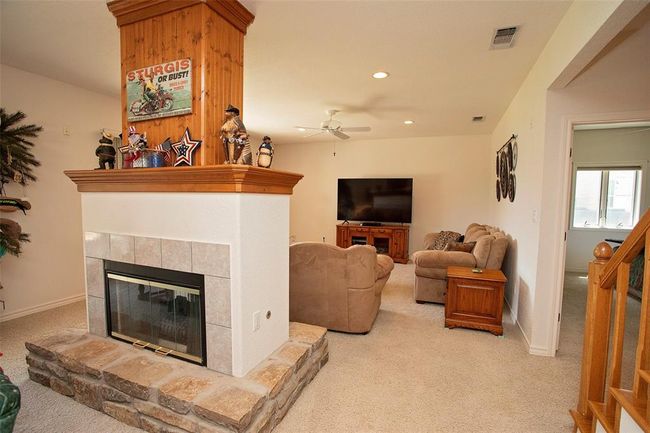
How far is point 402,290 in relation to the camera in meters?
4.59

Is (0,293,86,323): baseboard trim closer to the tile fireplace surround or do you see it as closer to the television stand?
the tile fireplace surround

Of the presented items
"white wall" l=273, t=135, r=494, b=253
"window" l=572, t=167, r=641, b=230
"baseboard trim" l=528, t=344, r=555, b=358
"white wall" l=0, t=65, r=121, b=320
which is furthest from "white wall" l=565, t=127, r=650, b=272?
"white wall" l=0, t=65, r=121, b=320

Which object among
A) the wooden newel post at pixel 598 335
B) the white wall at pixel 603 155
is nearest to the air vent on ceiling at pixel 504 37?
the wooden newel post at pixel 598 335

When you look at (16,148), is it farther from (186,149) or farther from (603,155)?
(603,155)

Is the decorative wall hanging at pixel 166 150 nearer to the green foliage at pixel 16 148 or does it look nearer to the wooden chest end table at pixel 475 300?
the green foliage at pixel 16 148

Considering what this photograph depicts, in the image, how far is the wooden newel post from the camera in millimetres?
1646

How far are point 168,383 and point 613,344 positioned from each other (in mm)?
2319

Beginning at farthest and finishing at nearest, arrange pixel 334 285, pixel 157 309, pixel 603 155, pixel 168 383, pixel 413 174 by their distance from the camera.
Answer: pixel 413 174 < pixel 603 155 < pixel 334 285 < pixel 157 309 < pixel 168 383

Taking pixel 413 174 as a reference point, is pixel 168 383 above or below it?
below

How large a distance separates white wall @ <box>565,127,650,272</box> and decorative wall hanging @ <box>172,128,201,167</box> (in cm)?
653

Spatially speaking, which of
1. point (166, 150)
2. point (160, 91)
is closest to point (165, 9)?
point (160, 91)

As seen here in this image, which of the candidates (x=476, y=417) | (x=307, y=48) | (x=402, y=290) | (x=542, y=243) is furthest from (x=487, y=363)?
(x=307, y=48)

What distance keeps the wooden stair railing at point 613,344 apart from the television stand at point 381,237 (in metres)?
4.63

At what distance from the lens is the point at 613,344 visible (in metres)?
1.49
